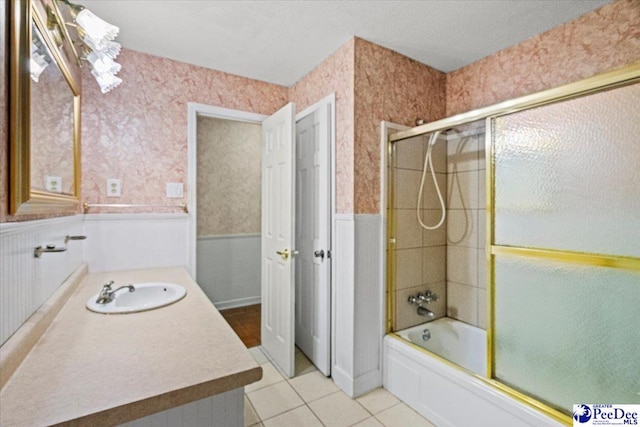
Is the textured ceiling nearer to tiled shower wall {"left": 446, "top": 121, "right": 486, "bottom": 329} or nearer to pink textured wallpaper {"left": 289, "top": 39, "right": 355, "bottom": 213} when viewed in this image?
pink textured wallpaper {"left": 289, "top": 39, "right": 355, "bottom": 213}

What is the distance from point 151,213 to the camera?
7.02ft

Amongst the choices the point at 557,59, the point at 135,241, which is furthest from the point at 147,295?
the point at 557,59

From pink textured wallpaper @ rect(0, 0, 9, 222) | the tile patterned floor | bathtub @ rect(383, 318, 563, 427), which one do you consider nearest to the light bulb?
pink textured wallpaper @ rect(0, 0, 9, 222)

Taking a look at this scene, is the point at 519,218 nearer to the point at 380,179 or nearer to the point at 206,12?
the point at 380,179

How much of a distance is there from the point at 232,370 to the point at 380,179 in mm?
1535

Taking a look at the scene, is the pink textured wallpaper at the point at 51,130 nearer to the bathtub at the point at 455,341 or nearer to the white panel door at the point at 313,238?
the white panel door at the point at 313,238

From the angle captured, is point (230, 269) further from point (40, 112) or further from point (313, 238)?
point (40, 112)

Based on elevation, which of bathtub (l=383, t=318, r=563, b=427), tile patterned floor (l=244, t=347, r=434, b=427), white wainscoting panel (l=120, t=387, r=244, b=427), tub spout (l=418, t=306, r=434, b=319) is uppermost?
white wainscoting panel (l=120, t=387, r=244, b=427)

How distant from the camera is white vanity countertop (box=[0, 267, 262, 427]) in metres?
0.67

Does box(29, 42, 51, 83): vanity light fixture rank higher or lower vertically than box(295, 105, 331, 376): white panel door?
higher

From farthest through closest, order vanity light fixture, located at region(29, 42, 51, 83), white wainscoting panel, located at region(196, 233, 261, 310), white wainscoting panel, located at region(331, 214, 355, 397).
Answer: white wainscoting panel, located at region(196, 233, 261, 310)
white wainscoting panel, located at region(331, 214, 355, 397)
vanity light fixture, located at region(29, 42, 51, 83)

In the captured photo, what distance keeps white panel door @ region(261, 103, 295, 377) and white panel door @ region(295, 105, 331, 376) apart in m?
0.23

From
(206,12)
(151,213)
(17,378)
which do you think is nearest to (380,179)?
(206,12)

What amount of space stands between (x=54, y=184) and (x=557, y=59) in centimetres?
277
